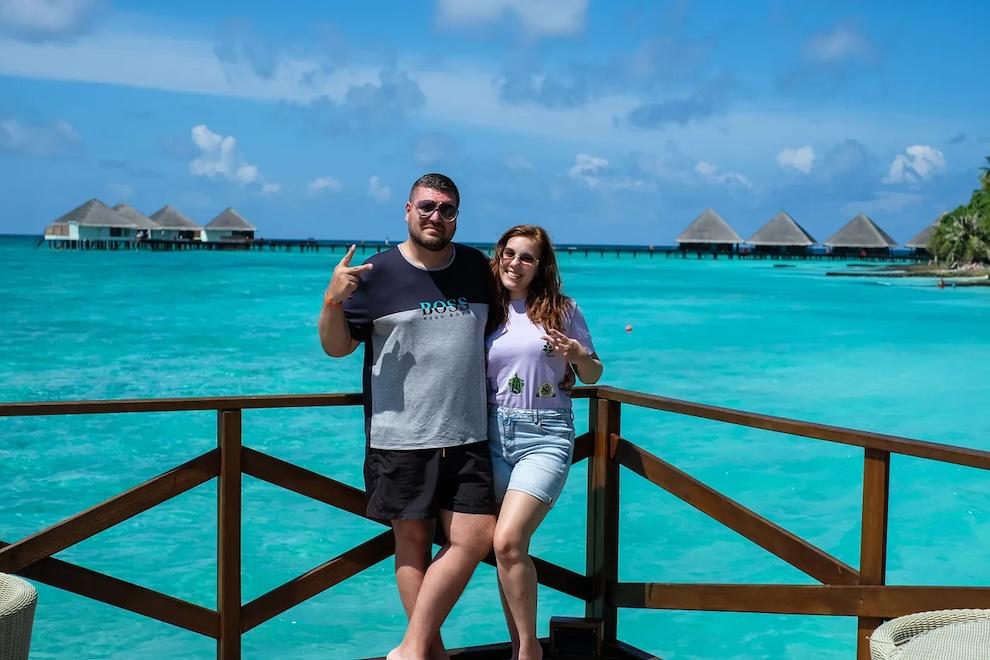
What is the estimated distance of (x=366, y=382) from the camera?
2.92 m

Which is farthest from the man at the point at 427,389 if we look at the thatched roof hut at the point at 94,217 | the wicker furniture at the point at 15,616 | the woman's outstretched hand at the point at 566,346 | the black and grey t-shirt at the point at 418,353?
the thatched roof hut at the point at 94,217

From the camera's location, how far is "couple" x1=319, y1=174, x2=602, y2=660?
2773mm

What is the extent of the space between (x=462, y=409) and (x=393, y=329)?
0.29 meters

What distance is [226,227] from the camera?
297 ft

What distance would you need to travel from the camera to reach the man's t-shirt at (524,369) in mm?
2869

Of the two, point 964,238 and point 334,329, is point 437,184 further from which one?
point 964,238

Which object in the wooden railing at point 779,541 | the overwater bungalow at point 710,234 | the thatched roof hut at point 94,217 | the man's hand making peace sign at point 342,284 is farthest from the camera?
the overwater bungalow at point 710,234

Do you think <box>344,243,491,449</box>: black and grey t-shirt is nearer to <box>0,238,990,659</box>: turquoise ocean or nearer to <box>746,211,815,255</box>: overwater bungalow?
<box>0,238,990,659</box>: turquoise ocean

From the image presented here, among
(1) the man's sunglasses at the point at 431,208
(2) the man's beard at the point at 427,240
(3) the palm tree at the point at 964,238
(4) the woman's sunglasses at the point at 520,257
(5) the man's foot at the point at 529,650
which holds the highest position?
(3) the palm tree at the point at 964,238

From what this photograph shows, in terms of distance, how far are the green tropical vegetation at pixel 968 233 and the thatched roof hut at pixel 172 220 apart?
62.2m

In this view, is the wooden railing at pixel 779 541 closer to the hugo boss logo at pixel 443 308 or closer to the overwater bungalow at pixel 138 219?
the hugo boss logo at pixel 443 308

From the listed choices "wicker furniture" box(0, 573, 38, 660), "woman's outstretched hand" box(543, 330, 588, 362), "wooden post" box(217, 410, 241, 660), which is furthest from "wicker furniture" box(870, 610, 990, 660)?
"wicker furniture" box(0, 573, 38, 660)

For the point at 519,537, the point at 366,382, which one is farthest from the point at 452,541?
the point at 366,382

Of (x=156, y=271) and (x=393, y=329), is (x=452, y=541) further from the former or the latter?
(x=156, y=271)
